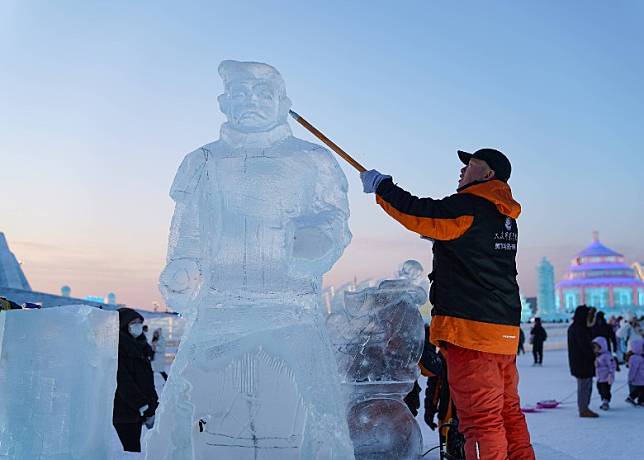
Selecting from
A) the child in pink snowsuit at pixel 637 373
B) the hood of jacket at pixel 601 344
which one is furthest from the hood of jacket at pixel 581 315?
the child in pink snowsuit at pixel 637 373

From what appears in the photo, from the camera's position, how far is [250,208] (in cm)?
278

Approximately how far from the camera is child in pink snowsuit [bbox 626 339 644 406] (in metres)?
9.43

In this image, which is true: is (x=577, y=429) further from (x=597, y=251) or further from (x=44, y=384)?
(x=597, y=251)

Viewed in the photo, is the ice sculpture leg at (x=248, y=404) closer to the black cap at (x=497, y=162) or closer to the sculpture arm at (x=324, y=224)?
the sculpture arm at (x=324, y=224)

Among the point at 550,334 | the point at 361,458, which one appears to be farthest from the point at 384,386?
the point at 550,334

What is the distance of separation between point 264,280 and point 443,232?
0.80 meters

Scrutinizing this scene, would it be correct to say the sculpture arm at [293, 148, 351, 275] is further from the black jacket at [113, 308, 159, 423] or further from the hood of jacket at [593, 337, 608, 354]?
the hood of jacket at [593, 337, 608, 354]

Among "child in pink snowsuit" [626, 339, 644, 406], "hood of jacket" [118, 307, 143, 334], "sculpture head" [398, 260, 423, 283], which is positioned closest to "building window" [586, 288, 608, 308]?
"child in pink snowsuit" [626, 339, 644, 406]

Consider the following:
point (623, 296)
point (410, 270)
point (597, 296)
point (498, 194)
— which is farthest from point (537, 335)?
point (597, 296)

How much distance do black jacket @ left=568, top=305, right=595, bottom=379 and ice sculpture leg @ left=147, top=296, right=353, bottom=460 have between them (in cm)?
640

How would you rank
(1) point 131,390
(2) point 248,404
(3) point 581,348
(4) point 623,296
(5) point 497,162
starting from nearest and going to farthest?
(2) point 248,404 → (5) point 497,162 → (1) point 131,390 → (3) point 581,348 → (4) point 623,296

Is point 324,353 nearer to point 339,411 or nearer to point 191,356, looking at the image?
point 339,411

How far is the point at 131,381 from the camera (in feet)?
18.3

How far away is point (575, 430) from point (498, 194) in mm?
5117
